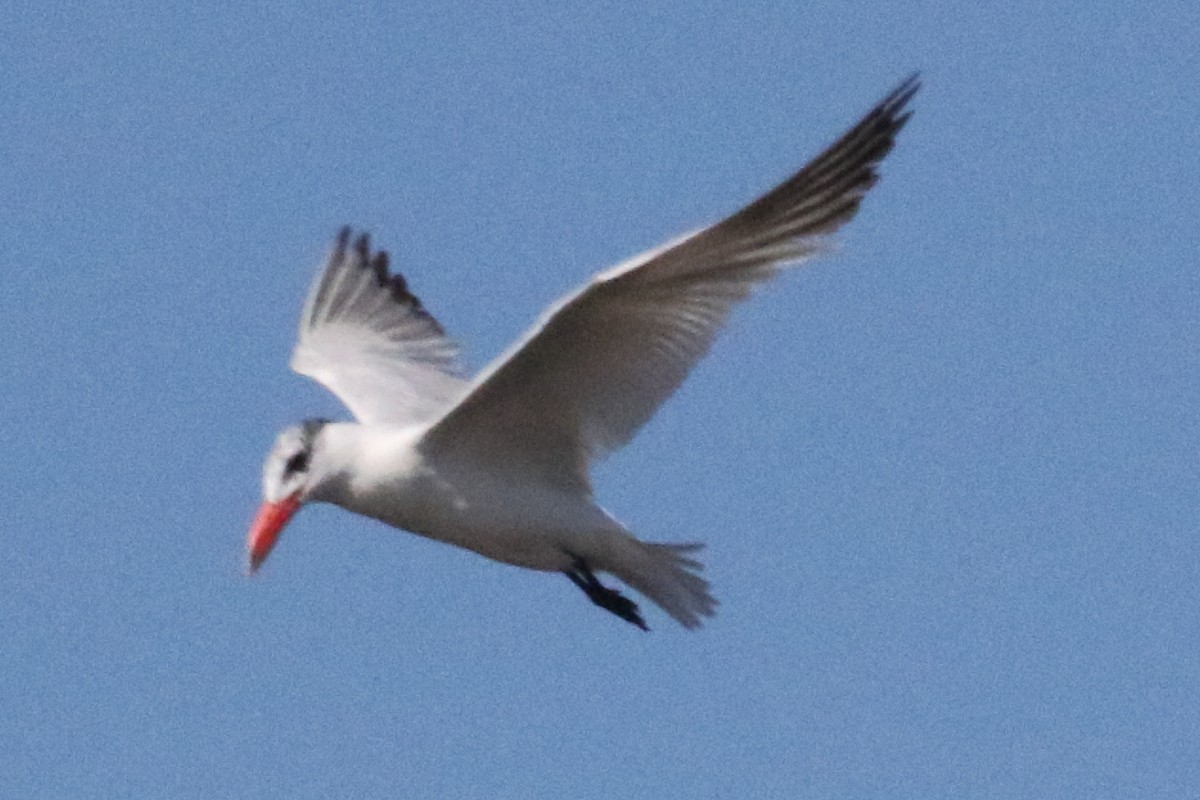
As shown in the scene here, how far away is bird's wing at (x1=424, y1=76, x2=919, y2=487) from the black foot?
1.11ft

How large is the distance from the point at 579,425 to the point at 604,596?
67 cm

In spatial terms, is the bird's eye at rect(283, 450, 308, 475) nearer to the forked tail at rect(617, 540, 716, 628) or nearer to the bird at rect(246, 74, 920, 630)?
the bird at rect(246, 74, 920, 630)

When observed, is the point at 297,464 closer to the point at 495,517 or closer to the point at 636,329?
the point at 495,517

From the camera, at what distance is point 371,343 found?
13.3 m

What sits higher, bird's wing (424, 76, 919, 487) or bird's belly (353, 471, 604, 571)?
bird's wing (424, 76, 919, 487)

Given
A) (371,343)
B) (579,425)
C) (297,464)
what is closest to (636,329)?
(579,425)

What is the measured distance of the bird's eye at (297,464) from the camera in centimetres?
1155

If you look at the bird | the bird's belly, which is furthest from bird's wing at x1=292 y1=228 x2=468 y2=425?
the bird's belly

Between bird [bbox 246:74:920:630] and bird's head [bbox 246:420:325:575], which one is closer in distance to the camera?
bird [bbox 246:74:920:630]

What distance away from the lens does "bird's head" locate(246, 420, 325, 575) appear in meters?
11.5

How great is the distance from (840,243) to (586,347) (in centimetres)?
95

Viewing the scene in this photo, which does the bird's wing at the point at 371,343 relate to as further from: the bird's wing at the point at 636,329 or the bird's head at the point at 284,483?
the bird's wing at the point at 636,329

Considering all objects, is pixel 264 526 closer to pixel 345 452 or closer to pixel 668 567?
pixel 345 452

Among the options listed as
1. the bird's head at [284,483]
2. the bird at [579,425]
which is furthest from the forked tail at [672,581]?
the bird's head at [284,483]
